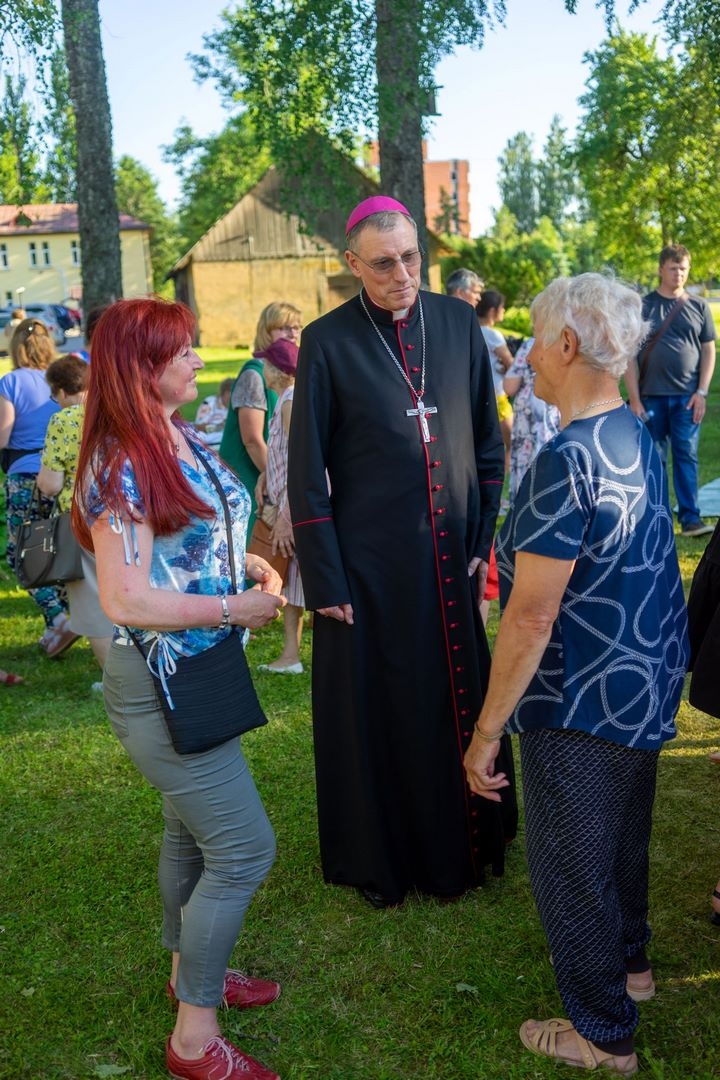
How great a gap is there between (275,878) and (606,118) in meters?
23.2

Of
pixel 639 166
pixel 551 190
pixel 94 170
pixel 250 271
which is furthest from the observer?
pixel 551 190

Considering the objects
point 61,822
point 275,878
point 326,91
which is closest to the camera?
point 275,878

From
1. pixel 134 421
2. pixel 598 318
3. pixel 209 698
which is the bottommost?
pixel 209 698

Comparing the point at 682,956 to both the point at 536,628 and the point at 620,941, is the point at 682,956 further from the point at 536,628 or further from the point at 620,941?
the point at 536,628

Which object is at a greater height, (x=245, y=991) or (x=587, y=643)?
(x=587, y=643)

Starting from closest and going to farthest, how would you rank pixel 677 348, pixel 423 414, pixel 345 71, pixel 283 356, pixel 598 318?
1. pixel 598 318
2. pixel 423 414
3. pixel 283 356
4. pixel 345 71
5. pixel 677 348

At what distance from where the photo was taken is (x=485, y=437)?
376cm

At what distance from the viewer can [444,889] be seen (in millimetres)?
3666

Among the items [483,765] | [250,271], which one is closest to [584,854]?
[483,765]

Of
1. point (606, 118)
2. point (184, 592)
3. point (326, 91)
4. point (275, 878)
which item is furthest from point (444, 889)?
point (606, 118)

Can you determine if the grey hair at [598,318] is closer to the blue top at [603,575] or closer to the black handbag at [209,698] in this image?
the blue top at [603,575]

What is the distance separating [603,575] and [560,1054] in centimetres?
134

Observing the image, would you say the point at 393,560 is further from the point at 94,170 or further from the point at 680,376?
the point at 94,170

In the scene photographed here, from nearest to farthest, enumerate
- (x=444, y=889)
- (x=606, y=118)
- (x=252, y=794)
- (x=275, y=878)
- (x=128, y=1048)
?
(x=252, y=794) → (x=128, y=1048) → (x=444, y=889) → (x=275, y=878) → (x=606, y=118)
